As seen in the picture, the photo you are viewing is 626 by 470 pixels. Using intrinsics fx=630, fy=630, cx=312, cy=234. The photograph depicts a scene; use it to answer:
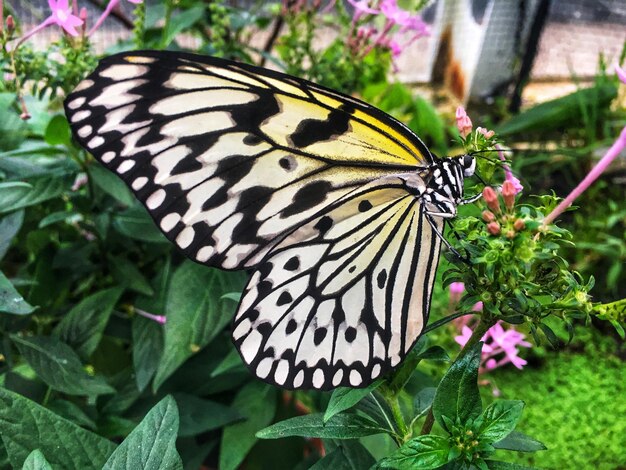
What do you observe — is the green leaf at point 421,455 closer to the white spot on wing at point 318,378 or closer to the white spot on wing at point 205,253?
the white spot on wing at point 318,378

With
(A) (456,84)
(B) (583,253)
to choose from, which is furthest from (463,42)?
(B) (583,253)

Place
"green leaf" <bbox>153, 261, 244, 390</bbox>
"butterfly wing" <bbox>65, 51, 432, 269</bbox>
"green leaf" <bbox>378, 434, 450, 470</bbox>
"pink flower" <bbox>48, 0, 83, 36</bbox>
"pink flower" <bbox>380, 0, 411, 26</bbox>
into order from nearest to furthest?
"green leaf" <bbox>378, 434, 450, 470</bbox>
"butterfly wing" <bbox>65, 51, 432, 269</bbox>
"pink flower" <bbox>48, 0, 83, 36</bbox>
"green leaf" <bbox>153, 261, 244, 390</bbox>
"pink flower" <bbox>380, 0, 411, 26</bbox>

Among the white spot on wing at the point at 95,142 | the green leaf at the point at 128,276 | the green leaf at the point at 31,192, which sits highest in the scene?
the white spot on wing at the point at 95,142

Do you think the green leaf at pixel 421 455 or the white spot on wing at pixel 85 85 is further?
the white spot on wing at pixel 85 85

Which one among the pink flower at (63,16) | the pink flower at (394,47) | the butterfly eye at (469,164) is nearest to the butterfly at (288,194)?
the butterfly eye at (469,164)

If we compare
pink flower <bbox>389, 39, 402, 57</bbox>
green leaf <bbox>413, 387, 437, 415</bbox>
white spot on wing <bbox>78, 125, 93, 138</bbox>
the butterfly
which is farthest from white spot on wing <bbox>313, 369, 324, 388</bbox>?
pink flower <bbox>389, 39, 402, 57</bbox>

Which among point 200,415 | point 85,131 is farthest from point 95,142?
point 200,415

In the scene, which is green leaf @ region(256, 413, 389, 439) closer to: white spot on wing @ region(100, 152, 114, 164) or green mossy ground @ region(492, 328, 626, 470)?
white spot on wing @ region(100, 152, 114, 164)
